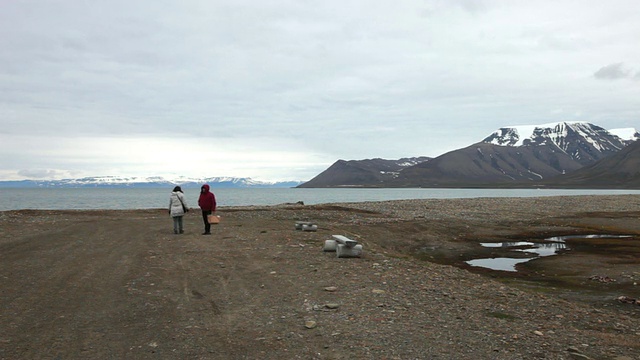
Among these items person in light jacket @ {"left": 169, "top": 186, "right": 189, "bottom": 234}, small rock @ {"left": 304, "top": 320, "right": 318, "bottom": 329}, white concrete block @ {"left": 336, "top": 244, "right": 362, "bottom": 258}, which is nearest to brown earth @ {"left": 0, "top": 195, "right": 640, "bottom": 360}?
small rock @ {"left": 304, "top": 320, "right": 318, "bottom": 329}

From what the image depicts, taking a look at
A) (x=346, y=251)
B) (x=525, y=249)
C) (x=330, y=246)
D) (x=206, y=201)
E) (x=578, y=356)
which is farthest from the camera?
(x=525, y=249)

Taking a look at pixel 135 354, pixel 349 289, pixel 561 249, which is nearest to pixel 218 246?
pixel 349 289

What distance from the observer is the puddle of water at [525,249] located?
2402 centimetres

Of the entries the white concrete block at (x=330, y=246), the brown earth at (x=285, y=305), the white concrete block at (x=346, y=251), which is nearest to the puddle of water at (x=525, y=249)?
the brown earth at (x=285, y=305)

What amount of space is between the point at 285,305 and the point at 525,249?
2266 centimetres

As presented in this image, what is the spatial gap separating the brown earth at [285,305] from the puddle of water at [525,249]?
4.24 feet

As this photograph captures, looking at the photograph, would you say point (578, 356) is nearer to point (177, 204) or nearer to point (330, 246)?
point (330, 246)

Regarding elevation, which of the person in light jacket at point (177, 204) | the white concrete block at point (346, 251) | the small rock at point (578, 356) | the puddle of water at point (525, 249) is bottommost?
the puddle of water at point (525, 249)

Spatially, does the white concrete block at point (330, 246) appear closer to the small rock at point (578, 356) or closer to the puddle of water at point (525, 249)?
the puddle of water at point (525, 249)

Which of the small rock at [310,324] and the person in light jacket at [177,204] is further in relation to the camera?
the person in light jacket at [177,204]

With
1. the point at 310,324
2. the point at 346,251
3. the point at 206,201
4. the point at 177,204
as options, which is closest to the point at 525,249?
the point at 346,251

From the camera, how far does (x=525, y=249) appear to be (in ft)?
98.5

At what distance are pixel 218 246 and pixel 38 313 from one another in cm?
1082

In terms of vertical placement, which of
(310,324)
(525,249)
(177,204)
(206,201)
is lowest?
(525,249)
